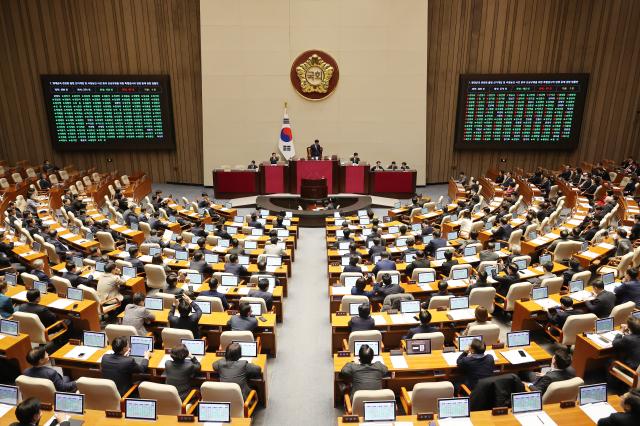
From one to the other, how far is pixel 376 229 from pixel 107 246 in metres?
6.73

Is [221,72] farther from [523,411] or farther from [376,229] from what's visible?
[523,411]

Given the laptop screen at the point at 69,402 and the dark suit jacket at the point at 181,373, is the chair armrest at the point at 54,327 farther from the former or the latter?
the dark suit jacket at the point at 181,373

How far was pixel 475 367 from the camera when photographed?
18.1 feet

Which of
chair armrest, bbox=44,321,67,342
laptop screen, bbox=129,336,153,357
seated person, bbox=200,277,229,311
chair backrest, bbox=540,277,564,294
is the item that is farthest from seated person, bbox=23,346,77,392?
chair backrest, bbox=540,277,564,294

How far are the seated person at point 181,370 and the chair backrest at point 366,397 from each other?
1.96 meters

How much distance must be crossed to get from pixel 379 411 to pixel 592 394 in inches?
91.8

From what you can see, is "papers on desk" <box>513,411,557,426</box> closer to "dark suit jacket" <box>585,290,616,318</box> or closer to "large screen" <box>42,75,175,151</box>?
"dark suit jacket" <box>585,290,616,318</box>

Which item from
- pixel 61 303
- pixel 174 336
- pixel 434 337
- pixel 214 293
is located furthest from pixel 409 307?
pixel 61 303

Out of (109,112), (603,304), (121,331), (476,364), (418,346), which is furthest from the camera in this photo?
(109,112)

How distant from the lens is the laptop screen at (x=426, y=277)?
28.5 ft

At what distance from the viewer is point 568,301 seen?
6988 millimetres

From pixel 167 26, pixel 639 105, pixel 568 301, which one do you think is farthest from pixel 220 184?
pixel 639 105

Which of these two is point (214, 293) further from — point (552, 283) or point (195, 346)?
point (552, 283)

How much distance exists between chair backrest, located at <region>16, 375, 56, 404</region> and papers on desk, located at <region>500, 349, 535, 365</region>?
5.44 metres
